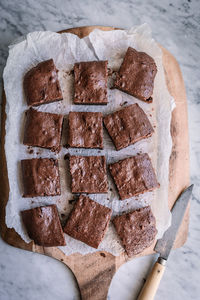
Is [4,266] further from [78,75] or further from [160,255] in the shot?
[78,75]

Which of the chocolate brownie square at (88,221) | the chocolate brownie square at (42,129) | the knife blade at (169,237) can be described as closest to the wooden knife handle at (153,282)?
the knife blade at (169,237)

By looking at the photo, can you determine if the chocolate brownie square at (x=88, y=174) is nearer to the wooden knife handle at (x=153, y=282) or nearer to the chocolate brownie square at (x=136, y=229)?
the chocolate brownie square at (x=136, y=229)

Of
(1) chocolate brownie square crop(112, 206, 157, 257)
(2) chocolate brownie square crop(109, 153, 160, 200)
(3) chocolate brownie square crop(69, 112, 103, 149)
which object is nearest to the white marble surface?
(1) chocolate brownie square crop(112, 206, 157, 257)

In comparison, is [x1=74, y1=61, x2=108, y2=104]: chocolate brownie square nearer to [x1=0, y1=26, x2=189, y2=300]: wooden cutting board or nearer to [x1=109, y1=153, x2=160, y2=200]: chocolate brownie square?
[x1=0, y1=26, x2=189, y2=300]: wooden cutting board

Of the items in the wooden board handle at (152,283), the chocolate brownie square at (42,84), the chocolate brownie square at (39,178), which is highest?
the chocolate brownie square at (42,84)

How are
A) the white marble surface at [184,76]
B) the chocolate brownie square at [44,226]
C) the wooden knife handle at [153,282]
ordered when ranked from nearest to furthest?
the chocolate brownie square at [44,226]
the wooden knife handle at [153,282]
the white marble surface at [184,76]

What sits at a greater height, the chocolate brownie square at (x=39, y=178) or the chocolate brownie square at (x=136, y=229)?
the chocolate brownie square at (x=39, y=178)

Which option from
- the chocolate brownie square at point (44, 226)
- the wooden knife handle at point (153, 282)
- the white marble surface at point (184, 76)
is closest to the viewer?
the chocolate brownie square at point (44, 226)

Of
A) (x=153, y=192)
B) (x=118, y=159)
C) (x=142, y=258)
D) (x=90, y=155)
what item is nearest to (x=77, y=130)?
(x=90, y=155)
